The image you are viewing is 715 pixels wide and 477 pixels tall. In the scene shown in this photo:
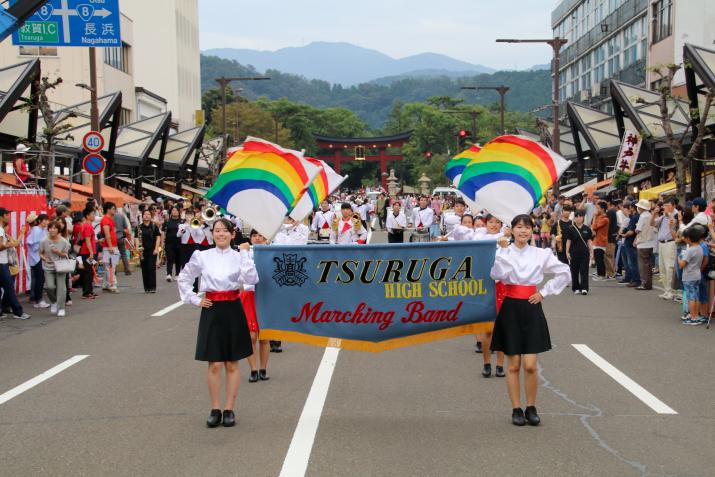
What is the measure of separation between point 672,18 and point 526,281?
42.8m

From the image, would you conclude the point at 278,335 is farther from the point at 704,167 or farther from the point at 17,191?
the point at 704,167

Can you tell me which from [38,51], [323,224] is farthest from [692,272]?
[38,51]

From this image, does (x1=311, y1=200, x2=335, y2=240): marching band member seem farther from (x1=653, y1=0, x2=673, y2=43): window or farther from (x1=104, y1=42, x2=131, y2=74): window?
(x1=104, y1=42, x2=131, y2=74): window

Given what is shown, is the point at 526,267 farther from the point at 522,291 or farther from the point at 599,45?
the point at 599,45

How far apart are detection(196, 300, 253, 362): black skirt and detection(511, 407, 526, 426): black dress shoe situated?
222 cm

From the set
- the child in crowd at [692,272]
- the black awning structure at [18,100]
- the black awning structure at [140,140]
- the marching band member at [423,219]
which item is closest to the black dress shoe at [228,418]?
the child in crowd at [692,272]

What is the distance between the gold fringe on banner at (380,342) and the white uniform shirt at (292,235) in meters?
3.55

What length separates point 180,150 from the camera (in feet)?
157

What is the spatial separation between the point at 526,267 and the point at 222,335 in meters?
2.51

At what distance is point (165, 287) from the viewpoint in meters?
18.9

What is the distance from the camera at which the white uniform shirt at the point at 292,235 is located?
1109cm

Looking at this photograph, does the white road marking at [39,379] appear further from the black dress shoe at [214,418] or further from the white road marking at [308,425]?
the white road marking at [308,425]

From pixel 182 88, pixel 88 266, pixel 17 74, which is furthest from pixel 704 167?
pixel 182 88

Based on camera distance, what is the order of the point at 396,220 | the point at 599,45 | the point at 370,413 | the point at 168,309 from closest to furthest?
the point at 370,413, the point at 168,309, the point at 396,220, the point at 599,45
